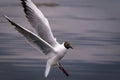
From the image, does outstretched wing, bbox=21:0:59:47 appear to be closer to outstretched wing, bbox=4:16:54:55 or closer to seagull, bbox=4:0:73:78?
seagull, bbox=4:0:73:78

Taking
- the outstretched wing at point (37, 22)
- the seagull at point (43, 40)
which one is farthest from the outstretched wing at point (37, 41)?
the outstretched wing at point (37, 22)

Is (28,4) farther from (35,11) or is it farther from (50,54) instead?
(50,54)

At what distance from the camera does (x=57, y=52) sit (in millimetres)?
12125

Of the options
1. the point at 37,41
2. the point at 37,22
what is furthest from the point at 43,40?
the point at 37,22

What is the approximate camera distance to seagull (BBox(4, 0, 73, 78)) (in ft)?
39.4

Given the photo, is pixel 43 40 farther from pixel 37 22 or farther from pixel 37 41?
pixel 37 22

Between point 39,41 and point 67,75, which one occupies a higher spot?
point 39,41

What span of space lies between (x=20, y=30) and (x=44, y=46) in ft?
2.32

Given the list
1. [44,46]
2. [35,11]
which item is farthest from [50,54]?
[35,11]

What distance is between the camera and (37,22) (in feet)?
41.5

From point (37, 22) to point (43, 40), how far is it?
0.68 meters

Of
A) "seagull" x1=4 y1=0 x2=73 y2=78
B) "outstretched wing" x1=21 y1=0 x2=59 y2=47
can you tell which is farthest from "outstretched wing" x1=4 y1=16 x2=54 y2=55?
"outstretched wing" x1=21 y1=0 x2=59 y2=47

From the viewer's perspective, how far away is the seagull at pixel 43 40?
1202 cm

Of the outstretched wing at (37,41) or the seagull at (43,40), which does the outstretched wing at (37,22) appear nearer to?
the seagull at (43,40)
